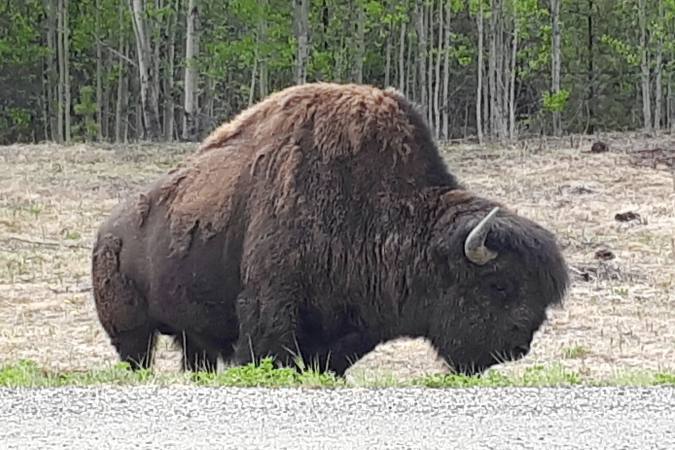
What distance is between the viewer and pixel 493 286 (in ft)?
27.5

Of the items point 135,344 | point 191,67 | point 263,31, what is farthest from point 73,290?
point 263,31

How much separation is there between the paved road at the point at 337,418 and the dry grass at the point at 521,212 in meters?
3.13

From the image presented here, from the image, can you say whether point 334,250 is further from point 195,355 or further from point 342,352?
point 195,355

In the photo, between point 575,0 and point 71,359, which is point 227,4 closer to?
point 575,0

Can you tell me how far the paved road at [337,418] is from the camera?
515 centimetres

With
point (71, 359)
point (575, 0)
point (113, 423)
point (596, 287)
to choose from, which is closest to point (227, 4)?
point (575, 0)

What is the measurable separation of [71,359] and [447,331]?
12.3ft

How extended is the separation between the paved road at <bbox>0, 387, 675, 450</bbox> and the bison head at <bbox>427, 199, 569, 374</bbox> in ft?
5.75

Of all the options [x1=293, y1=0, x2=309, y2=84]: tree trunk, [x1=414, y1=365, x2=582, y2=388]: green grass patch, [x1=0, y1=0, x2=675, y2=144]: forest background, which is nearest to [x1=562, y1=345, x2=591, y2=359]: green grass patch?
[x1=414, y1=365, x2=582, y2=388]: green grass patch

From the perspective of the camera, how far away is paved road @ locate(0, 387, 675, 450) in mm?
5152

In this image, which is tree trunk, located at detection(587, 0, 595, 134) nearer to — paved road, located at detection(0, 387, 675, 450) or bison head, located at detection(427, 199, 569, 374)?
bison head, located at detection(427, 199, 569, 374)

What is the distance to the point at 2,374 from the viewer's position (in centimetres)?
708

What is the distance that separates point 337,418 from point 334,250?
3238 mm

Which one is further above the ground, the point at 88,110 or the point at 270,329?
the point at 88,110
